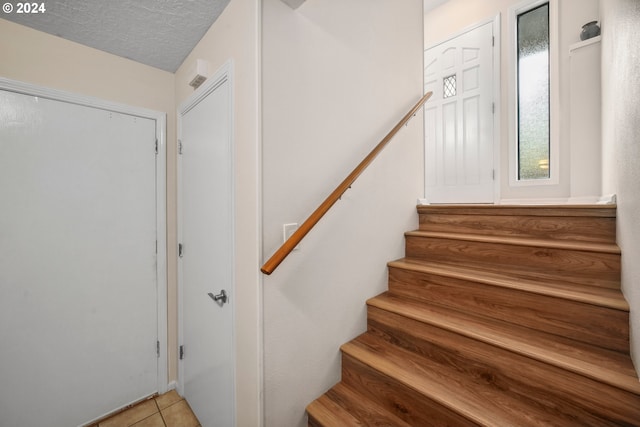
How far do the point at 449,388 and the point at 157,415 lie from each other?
6.41 feet

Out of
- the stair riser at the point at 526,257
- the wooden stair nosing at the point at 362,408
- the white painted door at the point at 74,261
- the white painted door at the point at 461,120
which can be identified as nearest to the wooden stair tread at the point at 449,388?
the wooden stair nosing at the point at 362,408

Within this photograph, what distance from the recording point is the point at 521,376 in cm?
105

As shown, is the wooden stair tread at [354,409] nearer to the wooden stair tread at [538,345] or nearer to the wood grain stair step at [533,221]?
the wooden stair tread at [538,345]

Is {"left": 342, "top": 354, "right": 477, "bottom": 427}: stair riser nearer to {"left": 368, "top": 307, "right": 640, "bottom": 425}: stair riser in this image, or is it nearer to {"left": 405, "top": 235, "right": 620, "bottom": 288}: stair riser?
{"left": 368, "top": 307, "right": 640, "bottom": 425}: stair riser

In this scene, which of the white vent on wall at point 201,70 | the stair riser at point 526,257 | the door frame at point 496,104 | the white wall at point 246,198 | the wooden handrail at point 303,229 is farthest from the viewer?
the door frame at point 496,104

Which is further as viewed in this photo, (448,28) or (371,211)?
(448,28)

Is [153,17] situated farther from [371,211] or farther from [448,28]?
[448,28]

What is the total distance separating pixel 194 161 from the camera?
5.62 feet

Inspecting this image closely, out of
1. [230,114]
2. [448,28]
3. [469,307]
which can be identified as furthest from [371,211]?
[448,28]

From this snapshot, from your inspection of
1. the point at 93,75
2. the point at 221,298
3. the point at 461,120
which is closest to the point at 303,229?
the point at 221,298

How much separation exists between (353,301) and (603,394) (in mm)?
1034

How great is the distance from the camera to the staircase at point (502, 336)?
0.96m

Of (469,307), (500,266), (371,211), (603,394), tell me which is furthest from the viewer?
(371,211)

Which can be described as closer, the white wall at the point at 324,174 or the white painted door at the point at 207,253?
the white wall at the point at 324,174
